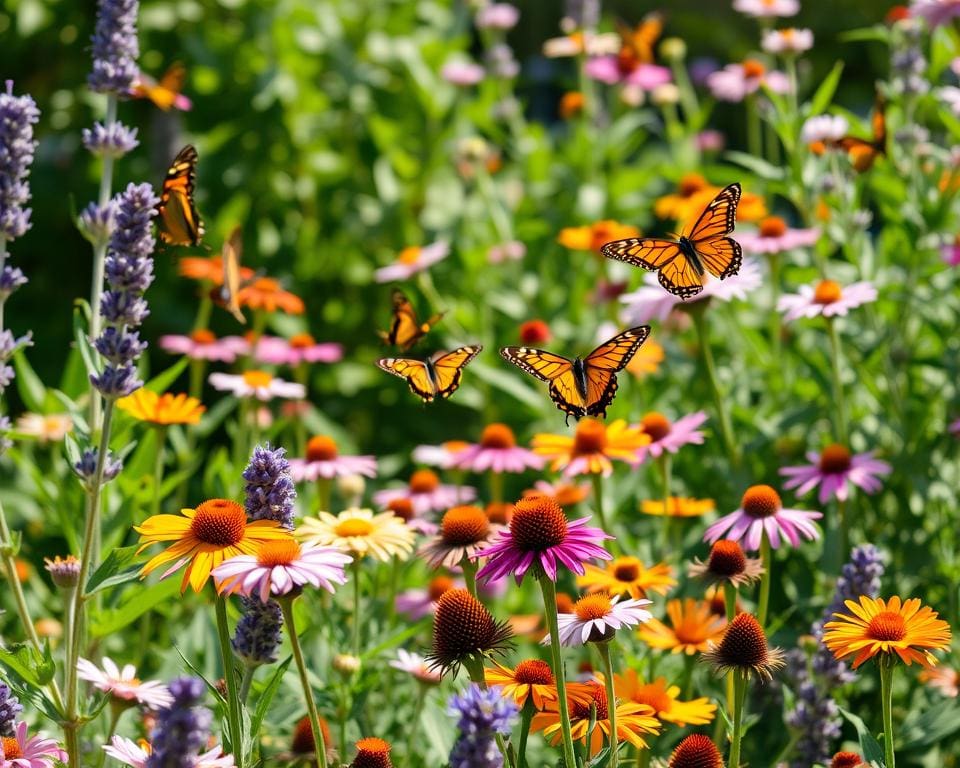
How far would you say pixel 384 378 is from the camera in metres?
4.97

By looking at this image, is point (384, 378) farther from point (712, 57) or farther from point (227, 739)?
point (712, 57)

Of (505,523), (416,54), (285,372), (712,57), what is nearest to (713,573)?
(505,523)

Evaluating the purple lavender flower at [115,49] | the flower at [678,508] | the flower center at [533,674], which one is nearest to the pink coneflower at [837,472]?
the flower at [678,508]

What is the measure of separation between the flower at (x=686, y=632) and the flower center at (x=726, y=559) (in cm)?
11

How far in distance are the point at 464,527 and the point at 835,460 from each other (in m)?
0.99

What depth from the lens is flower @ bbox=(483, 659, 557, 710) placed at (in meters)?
1.84

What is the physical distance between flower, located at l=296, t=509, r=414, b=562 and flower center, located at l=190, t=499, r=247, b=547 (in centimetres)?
34

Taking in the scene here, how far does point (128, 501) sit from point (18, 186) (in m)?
0.84

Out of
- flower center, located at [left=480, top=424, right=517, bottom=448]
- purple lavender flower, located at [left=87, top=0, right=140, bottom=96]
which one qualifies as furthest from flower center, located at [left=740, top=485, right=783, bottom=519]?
purple lavender flower, located at [left=87, top=0, right=140, bottom=96]

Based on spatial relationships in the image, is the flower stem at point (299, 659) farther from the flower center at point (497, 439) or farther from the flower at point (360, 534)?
the flower center at point (497, 439)

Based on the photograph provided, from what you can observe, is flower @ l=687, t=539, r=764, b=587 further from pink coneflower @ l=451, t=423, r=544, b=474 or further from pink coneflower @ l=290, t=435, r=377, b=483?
pink coneflower @ l=290, t=435, r=377, b=483

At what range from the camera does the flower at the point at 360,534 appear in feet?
7.23

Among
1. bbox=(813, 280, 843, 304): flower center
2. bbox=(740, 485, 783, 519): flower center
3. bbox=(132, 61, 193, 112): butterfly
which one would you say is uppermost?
bbox=(132, 61, 193, 112): butterfly

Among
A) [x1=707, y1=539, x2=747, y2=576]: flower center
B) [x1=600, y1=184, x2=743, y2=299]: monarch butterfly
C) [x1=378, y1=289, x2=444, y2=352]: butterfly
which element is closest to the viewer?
[x1=707, y1=539, x2=747, y2=576]: flower center
